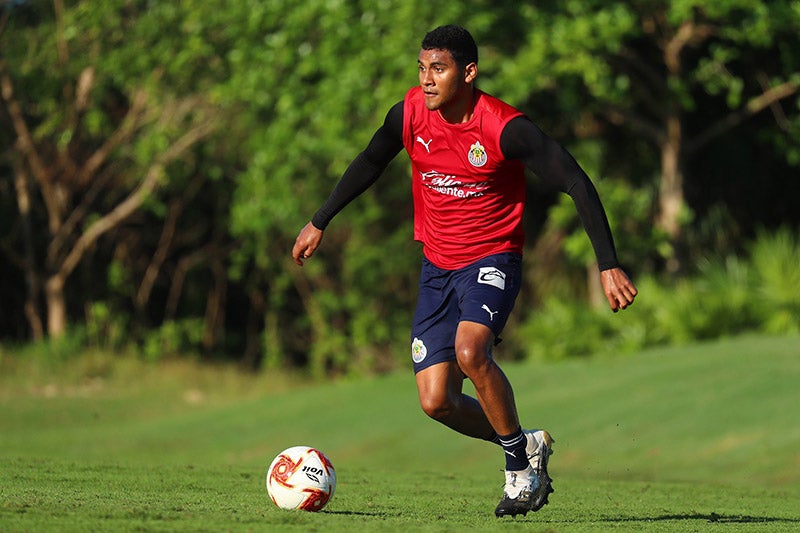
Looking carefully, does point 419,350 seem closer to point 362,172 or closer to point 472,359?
point 472,359

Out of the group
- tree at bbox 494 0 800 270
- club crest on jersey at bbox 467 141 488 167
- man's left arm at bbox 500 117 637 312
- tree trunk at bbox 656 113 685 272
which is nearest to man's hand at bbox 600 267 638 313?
man's left arm at bbox 500 117 637 312

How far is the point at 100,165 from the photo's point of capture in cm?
2766

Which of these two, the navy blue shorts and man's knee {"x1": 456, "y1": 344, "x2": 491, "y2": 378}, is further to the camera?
the navy blue shorts

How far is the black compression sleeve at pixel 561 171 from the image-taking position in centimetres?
737

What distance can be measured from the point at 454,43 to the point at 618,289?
164 centimetres

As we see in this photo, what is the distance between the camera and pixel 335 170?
2283 centimetres

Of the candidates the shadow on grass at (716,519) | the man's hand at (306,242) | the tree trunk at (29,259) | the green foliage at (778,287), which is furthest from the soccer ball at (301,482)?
the tree trunk at (29,259)

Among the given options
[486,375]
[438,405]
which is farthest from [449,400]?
[486,375]

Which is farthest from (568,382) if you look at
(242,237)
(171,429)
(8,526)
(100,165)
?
(8,526)

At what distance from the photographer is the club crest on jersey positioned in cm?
756

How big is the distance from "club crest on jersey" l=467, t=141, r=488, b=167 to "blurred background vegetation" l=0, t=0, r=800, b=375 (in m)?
13.6

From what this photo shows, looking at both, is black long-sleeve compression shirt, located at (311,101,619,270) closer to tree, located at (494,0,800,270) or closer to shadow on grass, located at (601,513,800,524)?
shadow on grass, located at (601,513,800,524)

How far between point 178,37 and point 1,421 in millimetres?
7905

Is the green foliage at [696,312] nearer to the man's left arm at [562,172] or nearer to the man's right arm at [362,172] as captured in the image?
the man's right arm at [362,172]
